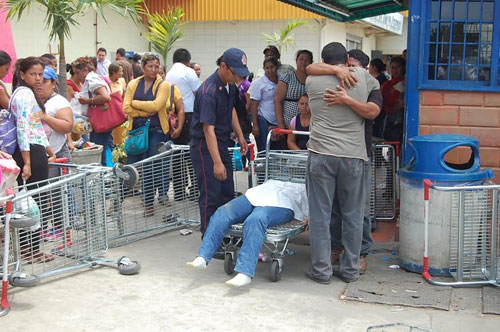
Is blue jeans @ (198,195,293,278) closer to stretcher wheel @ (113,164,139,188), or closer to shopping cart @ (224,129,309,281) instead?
shopping cart @ (224,129,309,281)

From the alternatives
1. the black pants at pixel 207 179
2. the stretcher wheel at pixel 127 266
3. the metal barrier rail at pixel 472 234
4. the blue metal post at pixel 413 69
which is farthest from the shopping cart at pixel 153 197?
the metal barrier rail at pixel 472 234

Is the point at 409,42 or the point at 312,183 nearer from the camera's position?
the point at 312,183

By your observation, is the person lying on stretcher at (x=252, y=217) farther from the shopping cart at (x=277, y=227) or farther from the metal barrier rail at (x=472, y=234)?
the metal barrier rail at (x=472, y=234)

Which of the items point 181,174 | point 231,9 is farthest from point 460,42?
point 231,9

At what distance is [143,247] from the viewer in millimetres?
6566

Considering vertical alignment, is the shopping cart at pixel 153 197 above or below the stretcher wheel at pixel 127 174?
below

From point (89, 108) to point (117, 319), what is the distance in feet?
14.1

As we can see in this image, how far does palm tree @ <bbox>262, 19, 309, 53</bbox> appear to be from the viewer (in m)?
20.5

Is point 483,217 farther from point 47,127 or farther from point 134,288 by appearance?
point 47,127

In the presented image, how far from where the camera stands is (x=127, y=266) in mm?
5586

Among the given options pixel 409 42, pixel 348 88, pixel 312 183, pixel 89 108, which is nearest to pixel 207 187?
pixel 312 183

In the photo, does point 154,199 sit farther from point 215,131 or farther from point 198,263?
point 198,263

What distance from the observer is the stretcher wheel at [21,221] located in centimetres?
461

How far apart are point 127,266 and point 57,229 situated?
69cm
